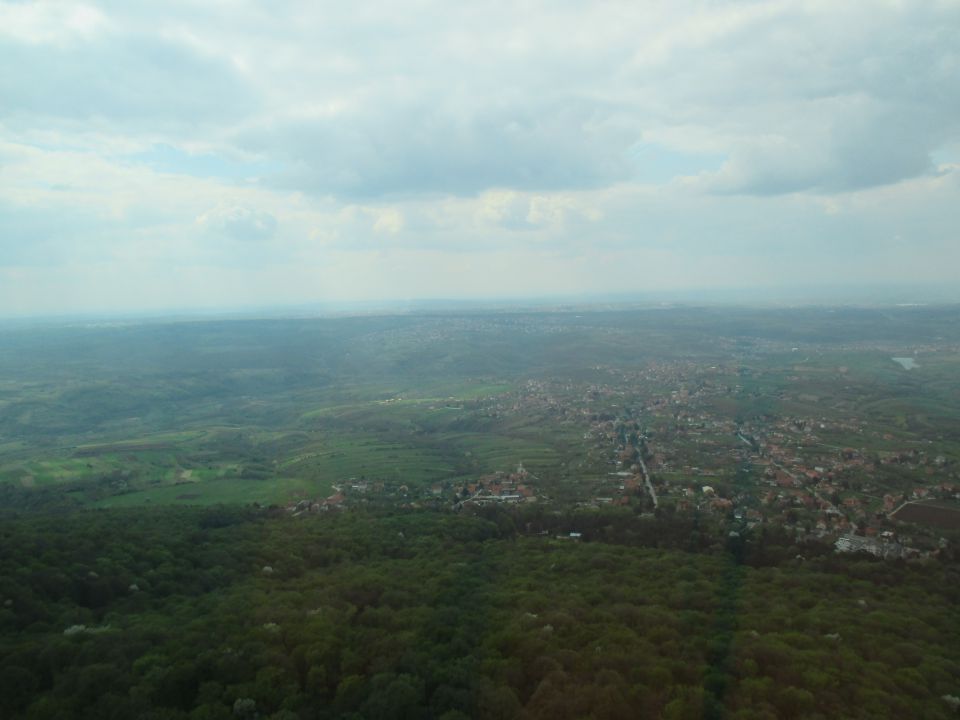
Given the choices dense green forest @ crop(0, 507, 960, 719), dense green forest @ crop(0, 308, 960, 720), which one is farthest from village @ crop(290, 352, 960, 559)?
dense green forest @ crop(0, 507, 960, 719)

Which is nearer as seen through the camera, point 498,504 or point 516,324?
point 498,504

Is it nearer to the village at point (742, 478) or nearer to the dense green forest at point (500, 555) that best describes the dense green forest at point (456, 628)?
the dense green forest at point (500, 555)

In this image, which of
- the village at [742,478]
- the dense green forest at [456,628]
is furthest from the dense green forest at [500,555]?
the village at [742,478]

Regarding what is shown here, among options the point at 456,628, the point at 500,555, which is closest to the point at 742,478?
the point at 500,555

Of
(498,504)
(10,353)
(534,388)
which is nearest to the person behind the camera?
(498,504)

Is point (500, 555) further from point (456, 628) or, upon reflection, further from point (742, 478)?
point (742, 478)

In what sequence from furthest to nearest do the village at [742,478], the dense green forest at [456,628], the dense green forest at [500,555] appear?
the village at [742,478]
the dense green forest at [500,555]
the dense green forest at [456,628]

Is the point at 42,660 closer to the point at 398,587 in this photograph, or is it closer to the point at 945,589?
the point at 398,587

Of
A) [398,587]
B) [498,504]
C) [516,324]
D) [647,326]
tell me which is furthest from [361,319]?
[398,587]
